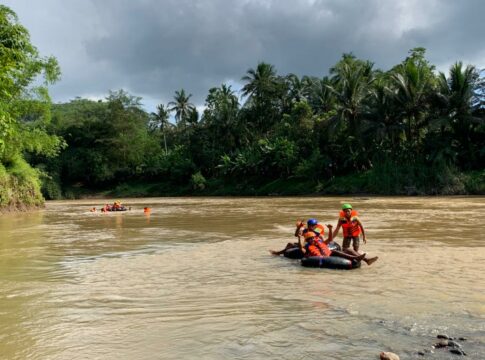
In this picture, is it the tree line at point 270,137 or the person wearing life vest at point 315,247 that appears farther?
the tree line at point 270,137

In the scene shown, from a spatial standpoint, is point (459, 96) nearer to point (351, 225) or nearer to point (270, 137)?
point (270, 137)

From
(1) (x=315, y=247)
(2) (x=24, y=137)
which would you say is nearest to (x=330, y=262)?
(1) (x=315, y=247)

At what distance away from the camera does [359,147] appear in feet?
146

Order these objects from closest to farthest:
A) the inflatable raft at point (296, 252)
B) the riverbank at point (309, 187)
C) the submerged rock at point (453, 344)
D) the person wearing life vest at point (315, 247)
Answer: the submerged rock at point (453, 344)
the person wearing life vest at point (315, 247)
the inflatable raft at point (296, 252)
the riverbank at point (309, 187)

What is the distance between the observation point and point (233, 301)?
7.22 meters

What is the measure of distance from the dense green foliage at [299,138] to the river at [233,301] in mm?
27454

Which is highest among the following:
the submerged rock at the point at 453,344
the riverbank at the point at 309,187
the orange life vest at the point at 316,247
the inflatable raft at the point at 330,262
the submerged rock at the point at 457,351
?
the riverbank at the point at 309,187

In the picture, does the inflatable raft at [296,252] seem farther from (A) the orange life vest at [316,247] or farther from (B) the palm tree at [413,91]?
(B) the palm tree at [413,91]

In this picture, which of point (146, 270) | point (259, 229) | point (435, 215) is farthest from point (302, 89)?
point (146, 270)

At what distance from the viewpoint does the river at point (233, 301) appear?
5.30 metres

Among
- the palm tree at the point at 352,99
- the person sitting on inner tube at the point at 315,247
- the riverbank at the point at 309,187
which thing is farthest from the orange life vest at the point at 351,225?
the palm tree at the point at 352,99

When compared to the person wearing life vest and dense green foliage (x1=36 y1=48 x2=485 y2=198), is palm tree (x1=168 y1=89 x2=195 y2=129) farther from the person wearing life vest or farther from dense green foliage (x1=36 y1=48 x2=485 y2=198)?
the person wearing life vest

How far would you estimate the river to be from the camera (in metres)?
5.30

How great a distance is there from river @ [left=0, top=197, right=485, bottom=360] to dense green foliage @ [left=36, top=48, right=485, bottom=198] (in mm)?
27454
